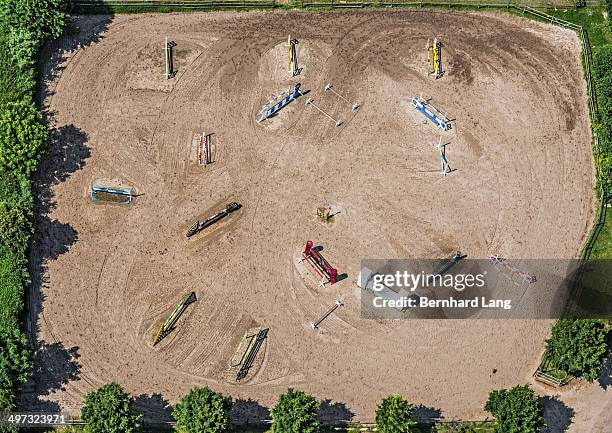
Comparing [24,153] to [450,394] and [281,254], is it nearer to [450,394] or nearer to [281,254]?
[281,254]

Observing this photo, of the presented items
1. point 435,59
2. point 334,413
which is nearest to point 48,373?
point 334,413

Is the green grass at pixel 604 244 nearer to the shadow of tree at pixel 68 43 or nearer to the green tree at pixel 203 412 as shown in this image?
the green tree at pixel 203 412

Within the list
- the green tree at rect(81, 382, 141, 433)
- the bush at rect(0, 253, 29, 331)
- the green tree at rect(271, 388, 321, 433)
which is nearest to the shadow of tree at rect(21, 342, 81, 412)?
the bush at rect(0, 253, 29, 331)

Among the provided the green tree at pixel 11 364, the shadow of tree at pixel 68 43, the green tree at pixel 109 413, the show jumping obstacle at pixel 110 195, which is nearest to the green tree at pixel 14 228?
the show jumping obstacle at pixel 110 195

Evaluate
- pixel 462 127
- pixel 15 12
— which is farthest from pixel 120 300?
pixel 462 127

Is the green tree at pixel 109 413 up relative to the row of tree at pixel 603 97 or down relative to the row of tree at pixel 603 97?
down

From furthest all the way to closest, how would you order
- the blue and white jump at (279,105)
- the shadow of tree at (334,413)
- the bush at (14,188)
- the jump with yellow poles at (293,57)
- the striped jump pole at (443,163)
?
1. the jump with yellow poles at (293,57)
2. the blue and white jump at (279,105)
3. the striped jump pole at (443,163)
4. the bush at (14,188)
5. the shadow of tree at (334,413)

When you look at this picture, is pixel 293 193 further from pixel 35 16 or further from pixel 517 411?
pixel 35 16
